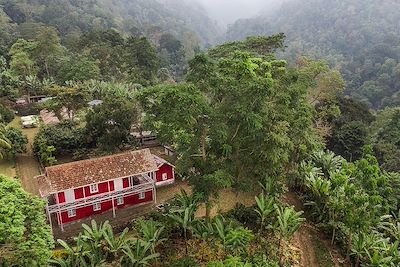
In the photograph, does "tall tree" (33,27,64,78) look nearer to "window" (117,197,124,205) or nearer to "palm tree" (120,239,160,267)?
"window" (117,197,124,205)

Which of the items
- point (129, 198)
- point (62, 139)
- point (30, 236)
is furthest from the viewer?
point (62, 139)

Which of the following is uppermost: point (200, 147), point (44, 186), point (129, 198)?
point (200, 147)

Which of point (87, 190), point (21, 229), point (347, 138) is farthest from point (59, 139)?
point (347, 138)

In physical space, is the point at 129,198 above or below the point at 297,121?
below

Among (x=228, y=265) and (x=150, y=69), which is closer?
(x=228, y=265)

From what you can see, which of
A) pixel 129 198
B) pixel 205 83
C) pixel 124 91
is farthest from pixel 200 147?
pixel 124 91

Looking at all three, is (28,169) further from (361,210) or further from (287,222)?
(361,210)

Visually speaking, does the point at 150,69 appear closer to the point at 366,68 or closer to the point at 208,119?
the point at 208,119
